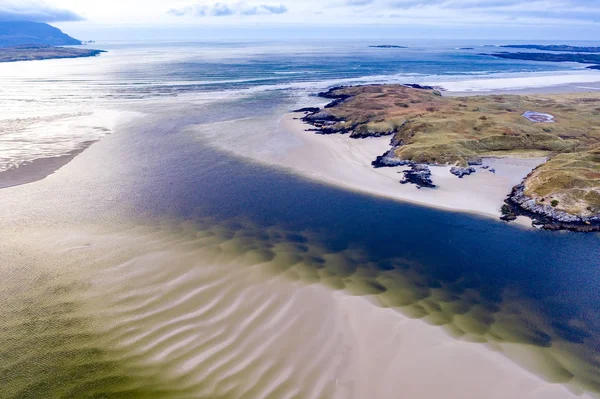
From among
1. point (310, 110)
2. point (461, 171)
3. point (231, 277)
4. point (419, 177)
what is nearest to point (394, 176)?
point (419, 177)

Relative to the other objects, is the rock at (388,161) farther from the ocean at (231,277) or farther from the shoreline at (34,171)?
the shoreline at (34,171)

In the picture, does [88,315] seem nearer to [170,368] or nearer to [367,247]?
[170,368]

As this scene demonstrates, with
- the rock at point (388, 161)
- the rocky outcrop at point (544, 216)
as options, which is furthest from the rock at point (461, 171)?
the rocky outcrop at point (544, 216)

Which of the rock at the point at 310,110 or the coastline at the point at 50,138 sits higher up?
the rock at the point at 310,110

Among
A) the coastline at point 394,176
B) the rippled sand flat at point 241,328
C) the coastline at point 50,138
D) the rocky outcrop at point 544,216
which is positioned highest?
the coastline at point 50,138

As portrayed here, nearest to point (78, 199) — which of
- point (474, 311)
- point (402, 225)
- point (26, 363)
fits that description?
point (26, 363)

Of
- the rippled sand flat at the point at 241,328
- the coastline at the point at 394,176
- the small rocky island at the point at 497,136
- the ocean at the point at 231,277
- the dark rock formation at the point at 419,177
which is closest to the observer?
the rippled sand flat at the point at 241,328

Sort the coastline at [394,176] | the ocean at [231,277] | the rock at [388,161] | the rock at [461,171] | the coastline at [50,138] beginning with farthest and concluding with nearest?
1. the rock at [388,161]
2. the rock at [461,171]
3. the coastline at [50,138]
4. the coastline at [394,176]
5. the ocean at [231,277]
